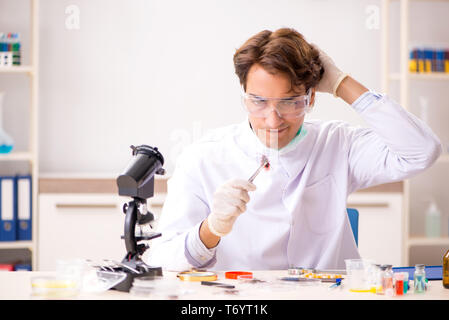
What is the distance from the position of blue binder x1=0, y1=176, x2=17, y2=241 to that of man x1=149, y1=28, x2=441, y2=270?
1657 millimetres

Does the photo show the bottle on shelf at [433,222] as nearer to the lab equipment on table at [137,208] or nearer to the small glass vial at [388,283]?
the small glass vial at [388,283]

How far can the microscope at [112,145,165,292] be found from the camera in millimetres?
1552

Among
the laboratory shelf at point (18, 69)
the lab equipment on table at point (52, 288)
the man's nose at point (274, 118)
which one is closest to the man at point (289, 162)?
the man's nose at point (274, 118)

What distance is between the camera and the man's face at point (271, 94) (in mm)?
1824

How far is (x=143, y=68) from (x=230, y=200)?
2.38 m

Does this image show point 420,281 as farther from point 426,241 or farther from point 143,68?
point 143,68

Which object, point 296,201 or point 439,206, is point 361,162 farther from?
point 439,206

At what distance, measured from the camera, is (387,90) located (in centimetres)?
372

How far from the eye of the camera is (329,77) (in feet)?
6.53

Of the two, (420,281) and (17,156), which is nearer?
(420,281)

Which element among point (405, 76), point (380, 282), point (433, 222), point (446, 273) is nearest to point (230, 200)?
point (380, 282)

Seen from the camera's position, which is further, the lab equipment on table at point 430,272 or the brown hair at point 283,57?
the brown hair at point 283,57
